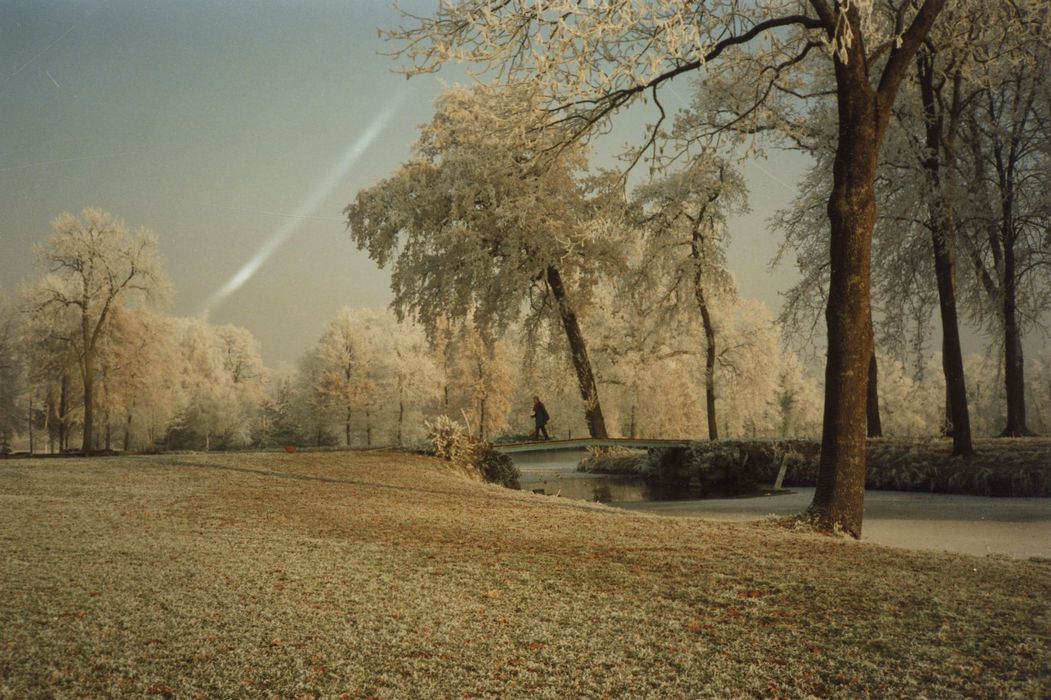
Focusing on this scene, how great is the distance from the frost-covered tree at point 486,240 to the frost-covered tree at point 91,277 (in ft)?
44.7

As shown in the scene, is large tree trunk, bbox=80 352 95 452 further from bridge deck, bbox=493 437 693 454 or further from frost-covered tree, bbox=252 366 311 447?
bridge deck, bbox=493 437 693 454

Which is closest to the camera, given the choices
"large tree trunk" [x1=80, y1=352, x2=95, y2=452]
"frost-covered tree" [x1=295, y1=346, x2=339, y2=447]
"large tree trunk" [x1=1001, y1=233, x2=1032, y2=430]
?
"large tree trunk" [x1=1001, y1=233, x2=1032, y2=430]

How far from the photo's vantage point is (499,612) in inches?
183

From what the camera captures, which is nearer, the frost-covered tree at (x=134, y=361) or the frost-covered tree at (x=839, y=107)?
the frost-covered tree at (x=839, y=107)

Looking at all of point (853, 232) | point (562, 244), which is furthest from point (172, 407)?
point (853, 232)

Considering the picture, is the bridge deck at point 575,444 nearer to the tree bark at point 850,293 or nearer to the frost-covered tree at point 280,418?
the tree bark at point 850,293

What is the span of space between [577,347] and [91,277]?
2139 centimetres

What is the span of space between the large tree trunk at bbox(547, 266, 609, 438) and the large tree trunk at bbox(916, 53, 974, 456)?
27.3 feet

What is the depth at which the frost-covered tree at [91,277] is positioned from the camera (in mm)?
30225

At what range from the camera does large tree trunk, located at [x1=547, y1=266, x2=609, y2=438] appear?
800 inches

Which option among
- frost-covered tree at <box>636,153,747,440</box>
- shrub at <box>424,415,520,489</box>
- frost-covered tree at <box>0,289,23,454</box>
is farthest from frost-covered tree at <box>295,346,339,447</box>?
shrub at <box>424,415,520,489</box>

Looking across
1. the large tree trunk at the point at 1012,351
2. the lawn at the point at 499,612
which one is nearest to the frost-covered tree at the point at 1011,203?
the large tree trunk at the point at 1012,351

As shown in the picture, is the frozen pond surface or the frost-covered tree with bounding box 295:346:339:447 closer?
the frozen pond surface

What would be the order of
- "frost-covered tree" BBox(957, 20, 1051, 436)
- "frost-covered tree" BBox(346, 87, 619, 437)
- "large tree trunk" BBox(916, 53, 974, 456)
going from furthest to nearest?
"frost-covered tree" BBox(346, 87, 619, 437) < "frost-covered tree" BBox(957, 20, 1051, 436) < "large tree trunk" BBox(916, 53, 974, 456)
